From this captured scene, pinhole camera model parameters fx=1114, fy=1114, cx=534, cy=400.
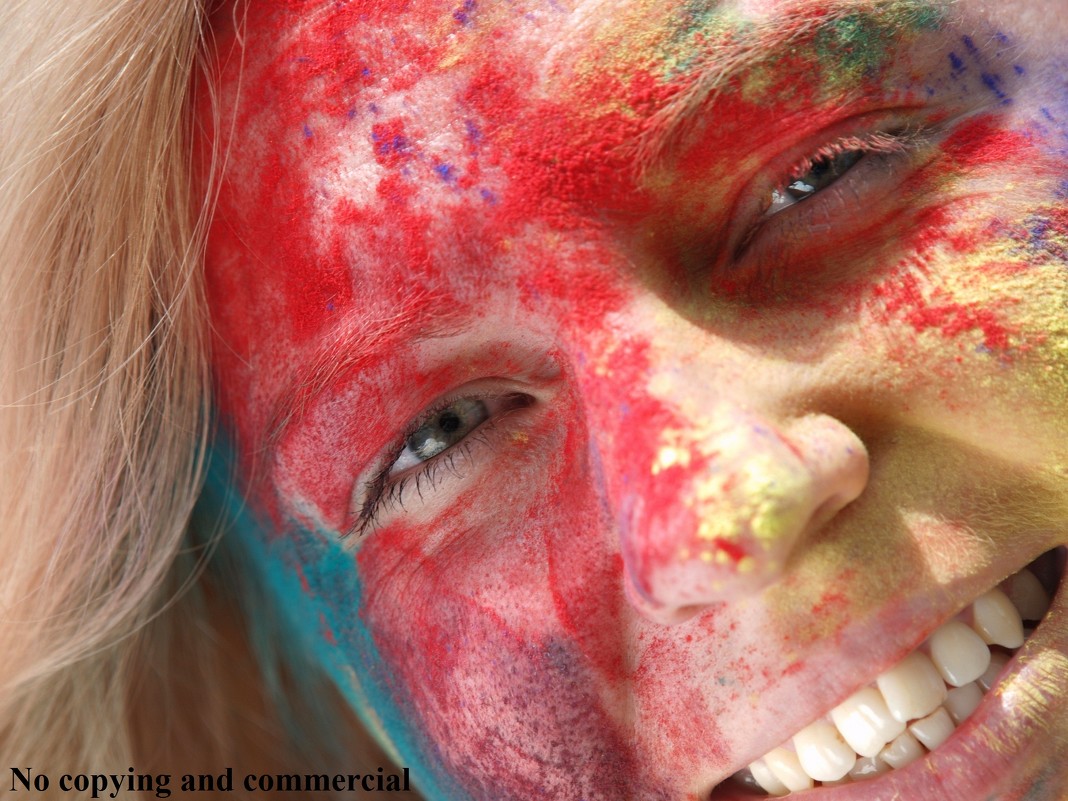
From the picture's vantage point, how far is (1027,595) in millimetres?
922

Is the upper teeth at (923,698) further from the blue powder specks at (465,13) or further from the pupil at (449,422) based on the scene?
the blue powder specks at (465,13)

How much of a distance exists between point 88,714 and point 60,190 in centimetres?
71

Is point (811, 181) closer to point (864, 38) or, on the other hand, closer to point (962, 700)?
point (864, 38)

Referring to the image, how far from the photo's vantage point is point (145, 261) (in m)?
1.09

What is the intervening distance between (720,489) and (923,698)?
0.27 m

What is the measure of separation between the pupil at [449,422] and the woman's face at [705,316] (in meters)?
0.04

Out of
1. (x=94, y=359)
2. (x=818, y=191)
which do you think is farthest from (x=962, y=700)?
(x=94, y=359)

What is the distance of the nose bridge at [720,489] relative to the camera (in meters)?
0.79

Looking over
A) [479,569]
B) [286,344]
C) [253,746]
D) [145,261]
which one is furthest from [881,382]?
[253,746]

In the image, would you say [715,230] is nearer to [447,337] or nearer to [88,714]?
[447,337]

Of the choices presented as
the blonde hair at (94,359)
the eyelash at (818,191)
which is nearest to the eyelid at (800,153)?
the eyelash at (818,191)

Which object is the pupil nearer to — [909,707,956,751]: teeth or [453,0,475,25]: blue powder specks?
[453,0,475,25]: blue powder specks

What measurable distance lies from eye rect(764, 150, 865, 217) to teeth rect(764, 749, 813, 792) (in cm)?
46

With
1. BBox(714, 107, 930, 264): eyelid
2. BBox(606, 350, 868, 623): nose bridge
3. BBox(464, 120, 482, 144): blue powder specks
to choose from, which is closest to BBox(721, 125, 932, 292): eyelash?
BBox(714, 107, 930, 264): eyelid
